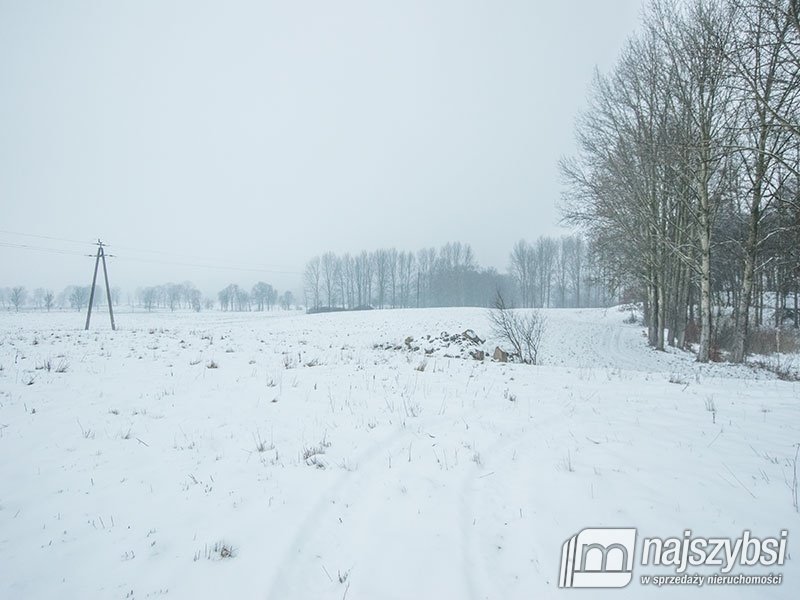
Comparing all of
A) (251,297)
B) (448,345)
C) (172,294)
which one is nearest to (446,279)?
(448,345)

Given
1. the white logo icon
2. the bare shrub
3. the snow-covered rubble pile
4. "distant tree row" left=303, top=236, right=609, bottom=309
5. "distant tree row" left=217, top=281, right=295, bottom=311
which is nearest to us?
the white logo icon

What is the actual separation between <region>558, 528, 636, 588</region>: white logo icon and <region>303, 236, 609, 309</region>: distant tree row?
2638 inches

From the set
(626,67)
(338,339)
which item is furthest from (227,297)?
(626,67)

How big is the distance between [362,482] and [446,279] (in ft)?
241

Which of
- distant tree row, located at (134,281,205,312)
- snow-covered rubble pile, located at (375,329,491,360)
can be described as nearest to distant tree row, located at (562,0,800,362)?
snow-covered rubble pile, located at (375,329,491,360)

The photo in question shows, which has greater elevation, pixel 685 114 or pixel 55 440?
pixel 685 114

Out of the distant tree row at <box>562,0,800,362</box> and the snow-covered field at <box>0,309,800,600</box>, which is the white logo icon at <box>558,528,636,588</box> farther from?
the distant tree row at <box>562,0,800,362</box>

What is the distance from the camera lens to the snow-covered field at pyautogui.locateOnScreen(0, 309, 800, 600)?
8.04 ft

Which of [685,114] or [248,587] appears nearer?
[248,587]

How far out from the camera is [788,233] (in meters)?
13.5

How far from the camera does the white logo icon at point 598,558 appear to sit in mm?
2414

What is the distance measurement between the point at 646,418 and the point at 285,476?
5.57m

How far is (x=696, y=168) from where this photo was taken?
1280 cm

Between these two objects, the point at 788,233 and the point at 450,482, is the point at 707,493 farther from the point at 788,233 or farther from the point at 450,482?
the point at 788,233
